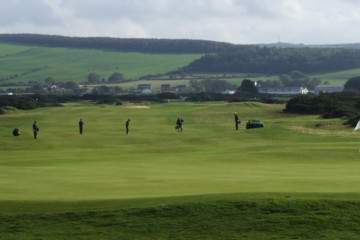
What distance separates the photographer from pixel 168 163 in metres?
33.8

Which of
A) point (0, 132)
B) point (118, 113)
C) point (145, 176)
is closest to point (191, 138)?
point (0, 132)

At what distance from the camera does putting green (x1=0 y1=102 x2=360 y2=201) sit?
2319 cm

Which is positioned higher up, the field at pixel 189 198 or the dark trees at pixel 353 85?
the field at pixel 189 198

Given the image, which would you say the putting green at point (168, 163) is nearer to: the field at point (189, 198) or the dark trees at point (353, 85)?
the field at point (189, 198)

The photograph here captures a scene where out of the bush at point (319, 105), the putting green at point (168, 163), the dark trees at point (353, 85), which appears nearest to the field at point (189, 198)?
the putting green at point (168, 163)

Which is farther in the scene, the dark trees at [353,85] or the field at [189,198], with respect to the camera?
the dark trees at [353,85]

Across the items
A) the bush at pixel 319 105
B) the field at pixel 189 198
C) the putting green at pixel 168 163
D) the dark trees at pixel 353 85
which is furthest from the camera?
the dark trees at pixel 353 85

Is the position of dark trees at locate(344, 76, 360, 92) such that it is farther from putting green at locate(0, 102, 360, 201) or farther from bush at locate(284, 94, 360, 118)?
putting green at locate(0, 102, 360, 201)

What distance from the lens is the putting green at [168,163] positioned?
2319 cm

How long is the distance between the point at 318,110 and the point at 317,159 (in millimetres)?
60837

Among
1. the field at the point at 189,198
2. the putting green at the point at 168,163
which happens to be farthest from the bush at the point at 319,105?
the field at the point at 189,198

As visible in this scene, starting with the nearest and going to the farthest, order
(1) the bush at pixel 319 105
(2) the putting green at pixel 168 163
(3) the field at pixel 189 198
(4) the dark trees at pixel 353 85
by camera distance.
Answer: (3) the field at pixel 189 198 → (2) the putting green at pixel 168 163 → (1) the bush at pixel 319 105 → (4) the dark trees at pixel 353 85

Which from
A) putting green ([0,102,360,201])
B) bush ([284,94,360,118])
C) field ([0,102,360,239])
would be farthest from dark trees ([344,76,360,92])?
field ([0,102,360,239])

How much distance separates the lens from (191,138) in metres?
58.4
